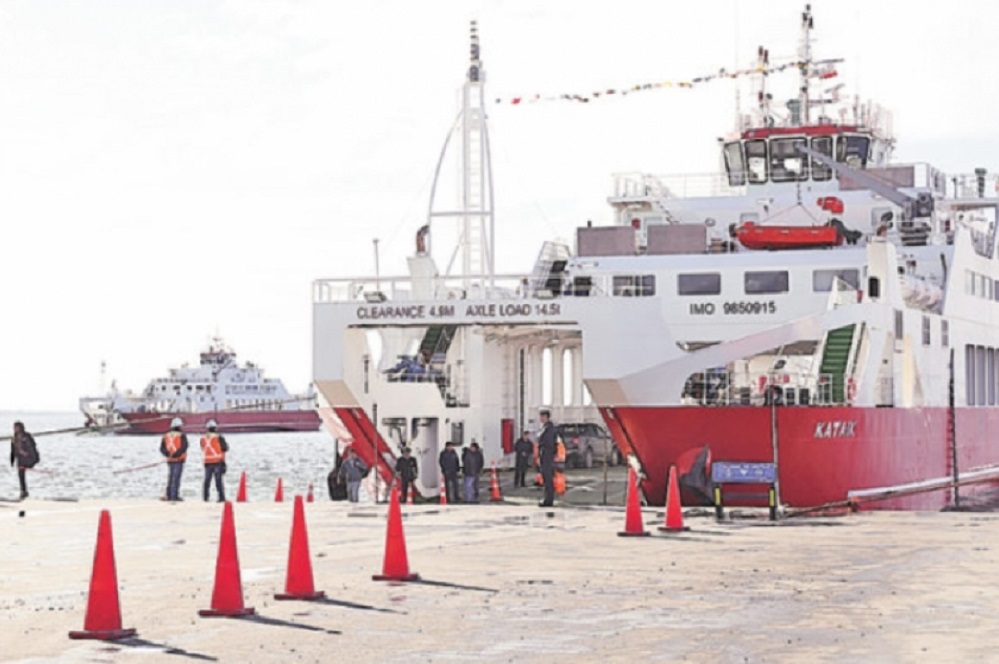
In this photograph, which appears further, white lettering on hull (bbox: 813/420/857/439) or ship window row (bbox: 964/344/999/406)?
ship window row (bbox: 964/344/999/406)

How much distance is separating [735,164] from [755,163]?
0.64 meters

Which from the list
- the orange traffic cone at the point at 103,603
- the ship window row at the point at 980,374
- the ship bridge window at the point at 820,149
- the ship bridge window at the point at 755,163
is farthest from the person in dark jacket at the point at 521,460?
the orange traffic cone at the point at 103,603

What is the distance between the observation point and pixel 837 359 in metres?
29.2

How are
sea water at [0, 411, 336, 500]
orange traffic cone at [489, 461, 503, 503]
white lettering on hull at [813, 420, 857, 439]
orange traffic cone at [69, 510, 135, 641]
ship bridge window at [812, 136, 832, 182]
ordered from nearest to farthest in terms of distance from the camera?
orange traffic cone at [69, 510, 135, 641], white lettering on hull at [813, 420, 857, 439], orange traffic cone at [489, 461, 503, 503], ship bridge window at [812, 136, 832, 182], sea water at [0, 411, 336, 500]

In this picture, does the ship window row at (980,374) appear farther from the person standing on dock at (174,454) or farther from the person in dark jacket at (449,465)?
the person standing on dock at (174,454)

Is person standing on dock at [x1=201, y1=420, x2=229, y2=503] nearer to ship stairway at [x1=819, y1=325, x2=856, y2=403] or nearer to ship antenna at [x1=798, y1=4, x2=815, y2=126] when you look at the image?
ship stairway at [x1=819, y1=325, x2=856, y2=403]

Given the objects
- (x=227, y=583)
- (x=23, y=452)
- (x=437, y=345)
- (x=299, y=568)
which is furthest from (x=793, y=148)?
(x=227, y=583)

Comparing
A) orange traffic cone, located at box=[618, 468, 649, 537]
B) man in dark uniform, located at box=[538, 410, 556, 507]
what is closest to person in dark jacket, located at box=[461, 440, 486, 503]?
man in dark uniform, located at box=[538, 410, 556, 507]

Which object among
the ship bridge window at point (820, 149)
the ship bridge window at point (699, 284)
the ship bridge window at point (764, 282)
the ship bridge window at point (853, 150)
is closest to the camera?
the ship bridge window at point (764, 282)

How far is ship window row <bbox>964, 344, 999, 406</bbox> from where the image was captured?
37.7m

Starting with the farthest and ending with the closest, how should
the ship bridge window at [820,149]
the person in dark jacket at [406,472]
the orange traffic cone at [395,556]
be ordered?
the ship bridge window at [820,149]
the person in dark jacket at [406,472]
the orange traffic cone at [395,556]

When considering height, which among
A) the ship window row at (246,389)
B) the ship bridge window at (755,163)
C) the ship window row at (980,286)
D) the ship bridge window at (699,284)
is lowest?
the ship bridge window at (699,284)

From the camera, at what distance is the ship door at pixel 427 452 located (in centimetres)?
3144

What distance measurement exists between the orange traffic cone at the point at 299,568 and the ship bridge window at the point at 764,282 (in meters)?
20.8
